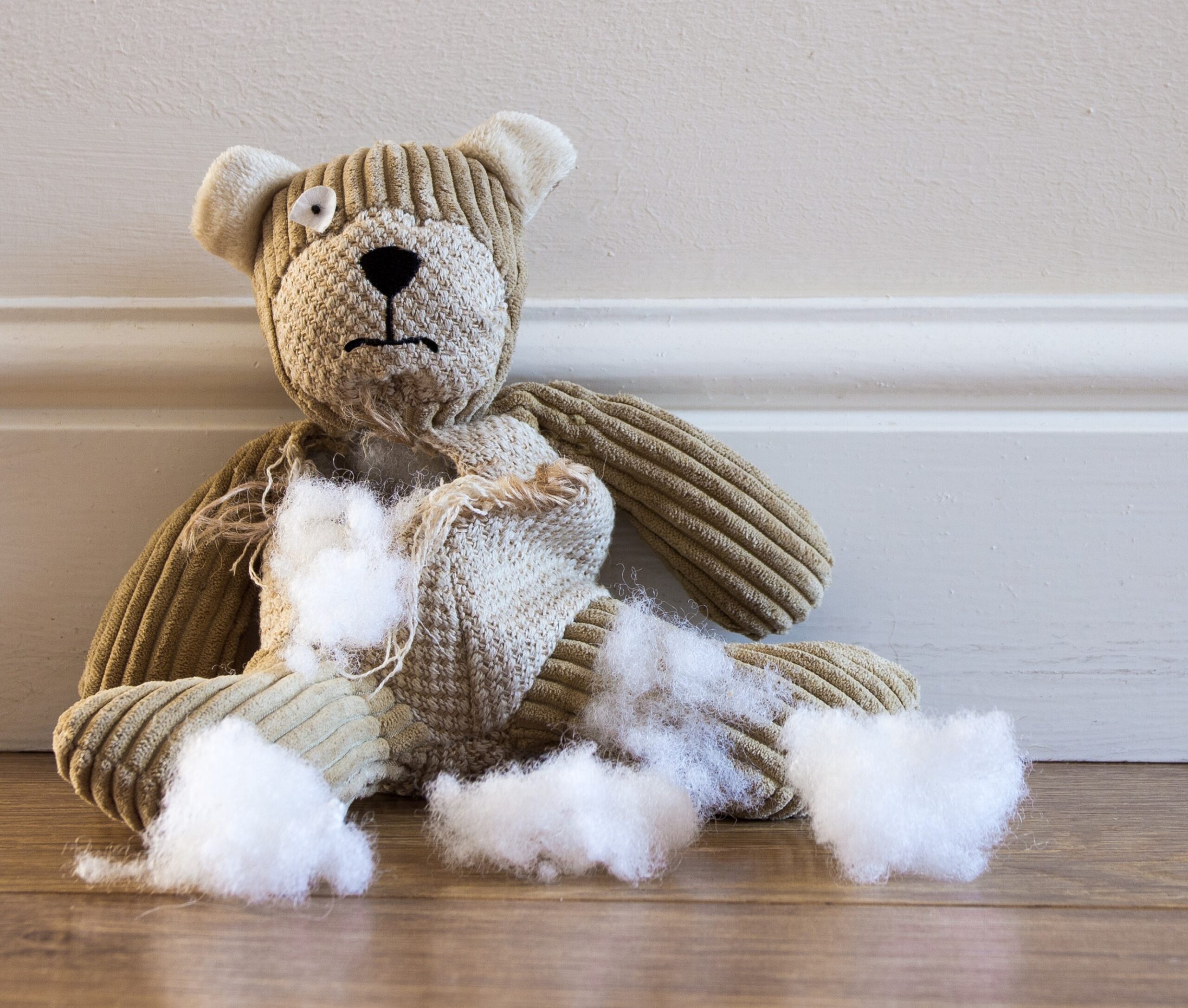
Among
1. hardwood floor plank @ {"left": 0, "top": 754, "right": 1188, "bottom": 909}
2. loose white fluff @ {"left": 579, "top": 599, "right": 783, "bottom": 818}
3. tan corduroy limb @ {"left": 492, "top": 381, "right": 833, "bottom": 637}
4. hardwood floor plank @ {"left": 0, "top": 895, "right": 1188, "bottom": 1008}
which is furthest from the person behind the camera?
tan corduroy limb @ {"left": 492, "top": 381, "right": 833, "bottom": 637}

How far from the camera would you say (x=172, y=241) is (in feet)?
2.70

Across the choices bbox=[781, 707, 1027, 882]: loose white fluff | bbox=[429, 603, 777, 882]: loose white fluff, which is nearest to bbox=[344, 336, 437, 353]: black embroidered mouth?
bbox=[429, 603, 777, 882]: loose white fluff

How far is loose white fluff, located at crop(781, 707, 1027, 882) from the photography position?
505mm

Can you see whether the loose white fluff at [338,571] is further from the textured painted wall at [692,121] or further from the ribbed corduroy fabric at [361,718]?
the textured painted wall at [692,121]

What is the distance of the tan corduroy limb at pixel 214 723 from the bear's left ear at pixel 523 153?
1.14 feet

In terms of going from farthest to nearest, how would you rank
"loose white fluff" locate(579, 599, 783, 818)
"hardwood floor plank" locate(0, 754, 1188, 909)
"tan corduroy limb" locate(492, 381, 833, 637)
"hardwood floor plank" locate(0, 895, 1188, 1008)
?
"tan corduroy limb" locate(492, 381, 833, 637) → "loose white fluff" locate(579, 599, 783, 818) → "hardwood floor plank" locate(0, 754, 1188, 909) → "hardwood floor plank" locate(0, 895, 1188, 1008)

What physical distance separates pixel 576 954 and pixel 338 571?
1.00ft

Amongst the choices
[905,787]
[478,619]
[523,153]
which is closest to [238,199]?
[523,153]

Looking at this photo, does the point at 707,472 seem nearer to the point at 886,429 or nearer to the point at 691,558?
the point at 691,558

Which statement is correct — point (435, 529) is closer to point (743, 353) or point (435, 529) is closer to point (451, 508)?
point (451, 508)

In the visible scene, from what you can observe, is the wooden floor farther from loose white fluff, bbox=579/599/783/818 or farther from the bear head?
the bear head

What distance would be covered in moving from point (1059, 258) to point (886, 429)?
7.9 inches

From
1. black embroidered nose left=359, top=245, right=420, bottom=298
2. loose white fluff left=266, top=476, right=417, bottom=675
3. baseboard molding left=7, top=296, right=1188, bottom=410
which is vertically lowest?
loose white fluff left=266, top=476, right=417, bottom=675

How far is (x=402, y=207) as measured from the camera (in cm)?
65
